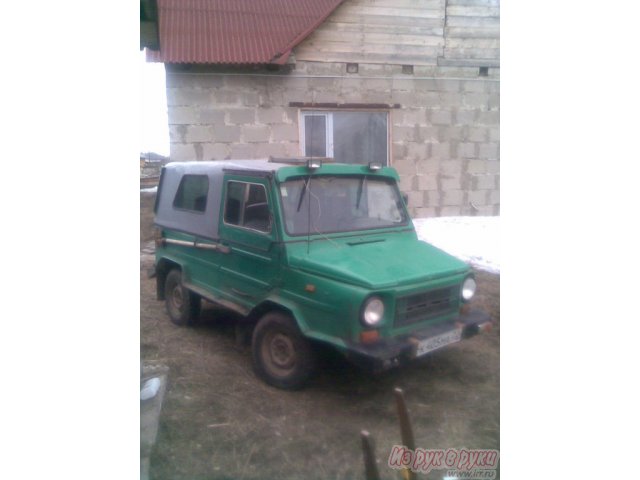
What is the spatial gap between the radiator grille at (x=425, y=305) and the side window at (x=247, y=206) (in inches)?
43.9

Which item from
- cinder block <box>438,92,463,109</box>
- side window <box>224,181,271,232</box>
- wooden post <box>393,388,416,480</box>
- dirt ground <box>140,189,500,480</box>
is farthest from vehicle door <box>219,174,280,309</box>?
cinder block <box>438,92,463,109</box>

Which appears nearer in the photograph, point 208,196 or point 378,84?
point 208,196

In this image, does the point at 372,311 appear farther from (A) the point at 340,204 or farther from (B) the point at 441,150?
(B) the point at 441,150

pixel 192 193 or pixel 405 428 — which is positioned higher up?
pixel 192 193

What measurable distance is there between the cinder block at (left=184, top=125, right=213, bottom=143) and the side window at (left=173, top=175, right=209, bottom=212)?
44 centimetres

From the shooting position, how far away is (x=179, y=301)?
4.06 metres

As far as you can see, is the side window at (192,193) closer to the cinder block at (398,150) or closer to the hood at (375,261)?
the hood at (375,261)

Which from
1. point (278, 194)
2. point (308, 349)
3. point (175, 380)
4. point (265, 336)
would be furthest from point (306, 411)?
point (278, 194)

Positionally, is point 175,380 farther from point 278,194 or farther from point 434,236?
point 434,236

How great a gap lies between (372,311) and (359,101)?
220 cm

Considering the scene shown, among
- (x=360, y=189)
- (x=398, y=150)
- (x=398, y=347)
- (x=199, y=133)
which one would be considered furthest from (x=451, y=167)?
(x=199, y=133)

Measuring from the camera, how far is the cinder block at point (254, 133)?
4801mm

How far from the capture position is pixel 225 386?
10.8ft
